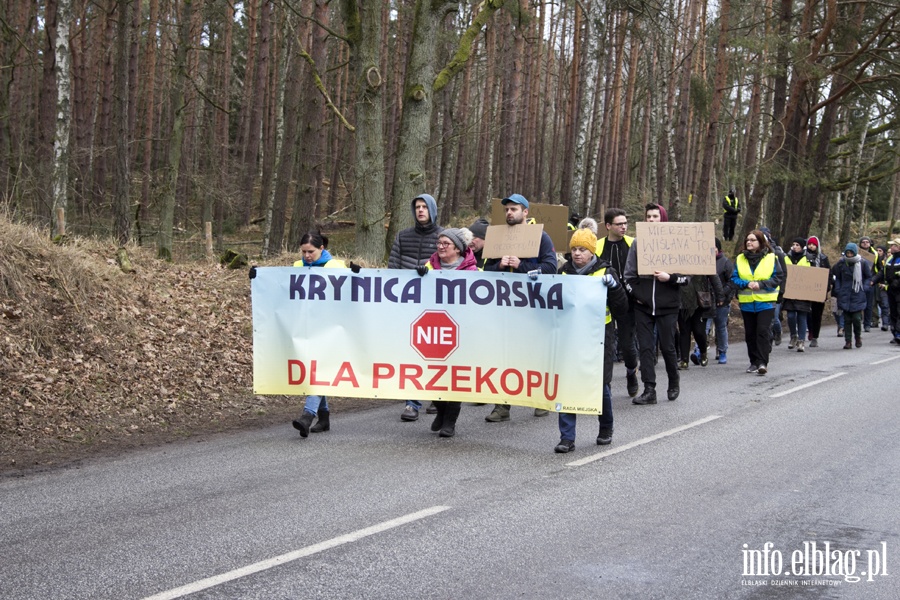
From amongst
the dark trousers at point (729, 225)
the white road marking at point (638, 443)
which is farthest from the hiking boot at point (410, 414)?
the dark trousers at point (729, 225)

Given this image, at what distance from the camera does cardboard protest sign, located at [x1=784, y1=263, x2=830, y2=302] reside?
1823 cm

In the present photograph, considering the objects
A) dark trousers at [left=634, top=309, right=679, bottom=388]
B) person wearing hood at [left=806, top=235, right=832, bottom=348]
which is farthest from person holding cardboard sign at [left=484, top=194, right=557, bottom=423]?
person wearing hood at [left=806, top=235, right=832, bottom=348]

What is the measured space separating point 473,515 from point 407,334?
3046mm

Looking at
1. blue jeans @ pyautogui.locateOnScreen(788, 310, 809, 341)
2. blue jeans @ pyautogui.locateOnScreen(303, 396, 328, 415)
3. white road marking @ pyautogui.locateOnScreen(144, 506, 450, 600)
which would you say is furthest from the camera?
blue jeans @ pyautogui.locateOnScreen(788, 310, 809, 341)

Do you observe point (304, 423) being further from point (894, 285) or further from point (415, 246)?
point (894, 285)

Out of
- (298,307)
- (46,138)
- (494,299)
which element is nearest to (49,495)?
(298,307)

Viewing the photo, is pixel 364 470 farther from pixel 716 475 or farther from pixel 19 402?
pixel 19 402

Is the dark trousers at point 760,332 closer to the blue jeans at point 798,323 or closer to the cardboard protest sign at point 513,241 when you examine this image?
the blue jeans at point 798,323

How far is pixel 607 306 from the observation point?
895cm

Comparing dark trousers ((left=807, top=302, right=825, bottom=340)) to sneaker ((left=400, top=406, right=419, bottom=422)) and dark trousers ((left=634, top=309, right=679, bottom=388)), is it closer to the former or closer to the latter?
dark trousers ((left=634, top=309, right=679, bottom=388))

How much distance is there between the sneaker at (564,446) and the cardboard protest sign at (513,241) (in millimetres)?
2114

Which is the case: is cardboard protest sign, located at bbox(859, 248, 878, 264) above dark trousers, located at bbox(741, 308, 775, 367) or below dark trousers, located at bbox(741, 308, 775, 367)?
above

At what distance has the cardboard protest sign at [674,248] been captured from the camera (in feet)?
35.9

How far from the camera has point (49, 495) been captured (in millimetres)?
6855
